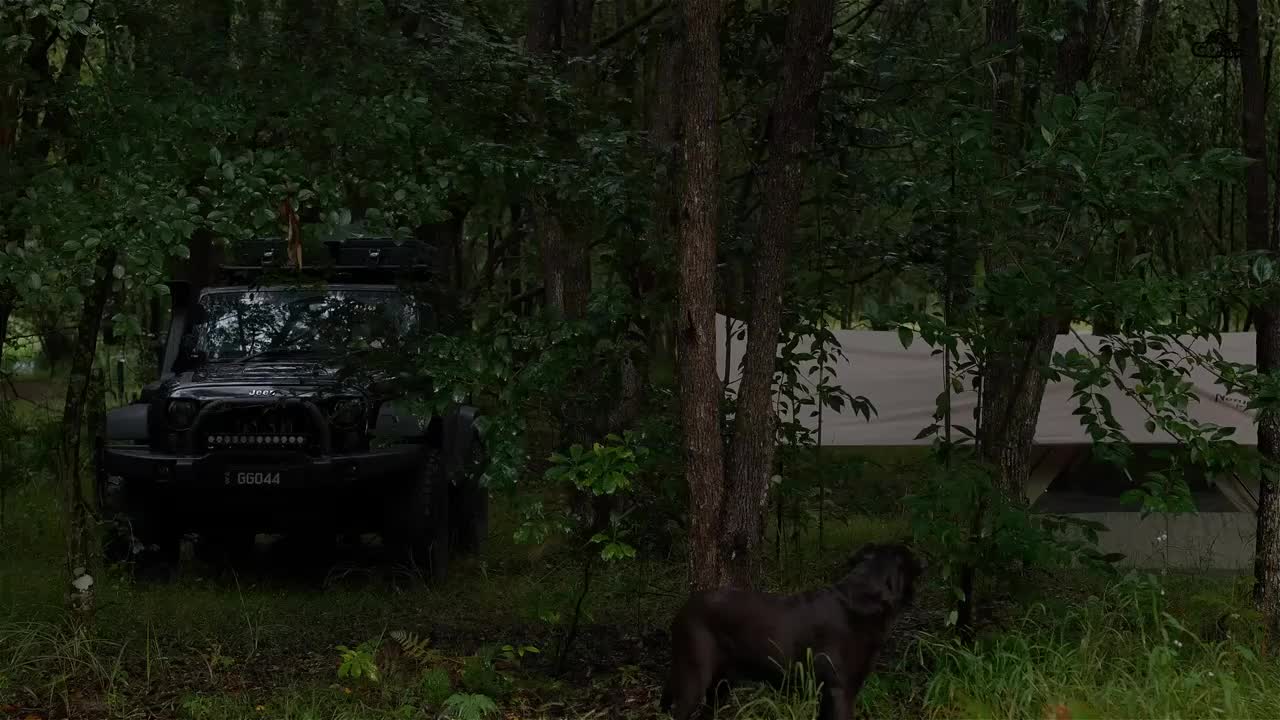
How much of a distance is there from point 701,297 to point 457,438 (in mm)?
4383

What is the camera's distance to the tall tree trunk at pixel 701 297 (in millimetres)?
6672

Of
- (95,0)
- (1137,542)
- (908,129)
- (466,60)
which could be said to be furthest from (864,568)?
(1137,542)

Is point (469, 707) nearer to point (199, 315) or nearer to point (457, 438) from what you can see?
point (457, 438)

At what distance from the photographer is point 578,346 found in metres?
7.00

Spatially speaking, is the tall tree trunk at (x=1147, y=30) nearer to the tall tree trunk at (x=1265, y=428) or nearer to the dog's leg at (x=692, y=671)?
the tall tree trunk at (x=1265, y=428)

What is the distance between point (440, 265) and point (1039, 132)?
3.72 metres

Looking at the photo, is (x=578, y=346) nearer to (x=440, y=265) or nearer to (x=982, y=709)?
(x=440, y=265)

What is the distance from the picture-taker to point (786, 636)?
19.0 ft

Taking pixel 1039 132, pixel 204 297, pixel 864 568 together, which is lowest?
pixel 864 568

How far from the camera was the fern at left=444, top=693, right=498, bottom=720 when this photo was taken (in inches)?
250

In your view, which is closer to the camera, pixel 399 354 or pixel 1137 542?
pixel 399 354

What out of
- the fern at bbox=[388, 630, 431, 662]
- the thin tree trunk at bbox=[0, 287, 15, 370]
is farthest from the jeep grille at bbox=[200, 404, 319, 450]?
the fern at bbox=[388, 630, 431, 662]

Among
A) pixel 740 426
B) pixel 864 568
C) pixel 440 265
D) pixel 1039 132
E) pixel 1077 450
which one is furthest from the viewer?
pixel 1077 450

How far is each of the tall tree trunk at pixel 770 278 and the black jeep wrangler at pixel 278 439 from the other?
8.05ft
